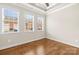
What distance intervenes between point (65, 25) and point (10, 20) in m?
1.28

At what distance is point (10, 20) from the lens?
232cm

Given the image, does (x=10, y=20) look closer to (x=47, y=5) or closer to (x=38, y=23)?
(x=38, y=23)

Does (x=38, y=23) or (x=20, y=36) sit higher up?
(x=38, y=23)

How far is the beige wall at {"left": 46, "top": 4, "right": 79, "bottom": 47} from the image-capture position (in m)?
2.26

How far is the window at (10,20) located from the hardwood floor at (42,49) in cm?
43

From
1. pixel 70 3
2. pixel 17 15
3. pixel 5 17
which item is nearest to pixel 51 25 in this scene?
pixel 70 3

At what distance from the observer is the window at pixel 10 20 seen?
2262 mm

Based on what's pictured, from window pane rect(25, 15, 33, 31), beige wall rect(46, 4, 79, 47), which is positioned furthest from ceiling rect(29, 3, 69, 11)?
window pane rect(25, 15, 33, 31)

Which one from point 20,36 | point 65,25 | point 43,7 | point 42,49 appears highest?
point 43,7

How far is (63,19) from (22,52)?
1.21m

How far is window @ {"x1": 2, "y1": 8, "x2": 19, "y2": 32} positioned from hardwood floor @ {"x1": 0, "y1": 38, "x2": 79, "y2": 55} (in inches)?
17.1

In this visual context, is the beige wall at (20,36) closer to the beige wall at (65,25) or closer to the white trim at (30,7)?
the white trim at (30,7)

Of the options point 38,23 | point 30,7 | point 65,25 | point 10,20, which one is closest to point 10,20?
point 10,20

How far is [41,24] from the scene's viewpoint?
243 centimetres
